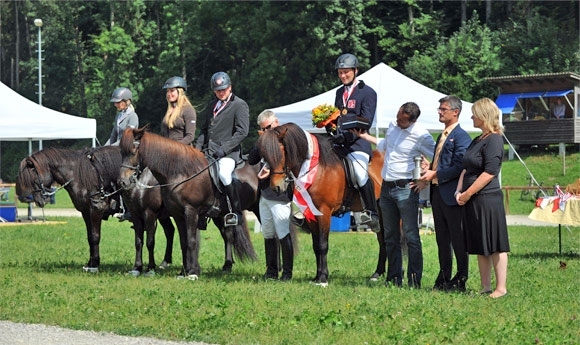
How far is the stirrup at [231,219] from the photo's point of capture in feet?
43.8

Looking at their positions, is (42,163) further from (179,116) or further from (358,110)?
(358,110)

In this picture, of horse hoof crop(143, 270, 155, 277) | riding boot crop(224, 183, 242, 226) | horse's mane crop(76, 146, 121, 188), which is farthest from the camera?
horse's mane crop(76, 146, 121, 188)

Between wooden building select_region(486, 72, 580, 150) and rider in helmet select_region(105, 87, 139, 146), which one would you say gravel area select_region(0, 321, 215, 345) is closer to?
rider in helmet select_region(105, 87, 139, 146)

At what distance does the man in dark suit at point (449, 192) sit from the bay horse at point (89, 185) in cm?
431

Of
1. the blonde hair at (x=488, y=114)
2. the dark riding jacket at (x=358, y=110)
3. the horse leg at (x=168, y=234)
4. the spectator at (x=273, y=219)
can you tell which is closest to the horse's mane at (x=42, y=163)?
the horse leg at (x=168, y=234)

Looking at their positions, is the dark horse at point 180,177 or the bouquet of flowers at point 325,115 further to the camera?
the dark horse at point 180,177

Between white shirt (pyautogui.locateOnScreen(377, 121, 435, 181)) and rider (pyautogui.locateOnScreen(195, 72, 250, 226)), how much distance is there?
2356 mm

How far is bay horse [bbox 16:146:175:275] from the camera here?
14211 millimetres

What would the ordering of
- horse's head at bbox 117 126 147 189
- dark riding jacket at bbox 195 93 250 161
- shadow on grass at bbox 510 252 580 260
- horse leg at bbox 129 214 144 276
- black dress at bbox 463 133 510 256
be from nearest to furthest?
black dress at bbox 463 133 510 256, horse's head at bbox 117 126 147 189, dark riding jacket at bbox 195 93 250 161, horse leg at bbox 129 214 144 276, shadow on grass at bbox 510 252 580 260

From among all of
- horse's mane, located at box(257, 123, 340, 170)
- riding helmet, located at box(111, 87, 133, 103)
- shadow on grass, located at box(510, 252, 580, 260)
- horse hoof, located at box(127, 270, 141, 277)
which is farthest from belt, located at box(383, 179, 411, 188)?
shadow on grass, located at box(510, 252, 580, 260)

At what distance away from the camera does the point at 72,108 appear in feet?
245

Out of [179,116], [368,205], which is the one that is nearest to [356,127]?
[368,205]

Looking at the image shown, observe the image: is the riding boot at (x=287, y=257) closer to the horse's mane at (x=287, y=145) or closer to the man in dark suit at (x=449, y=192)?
the horse's mane at (x=287, y=145)

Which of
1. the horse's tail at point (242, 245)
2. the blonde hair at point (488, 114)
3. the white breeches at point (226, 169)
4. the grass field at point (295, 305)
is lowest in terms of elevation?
the grass field at point (295, 305)
